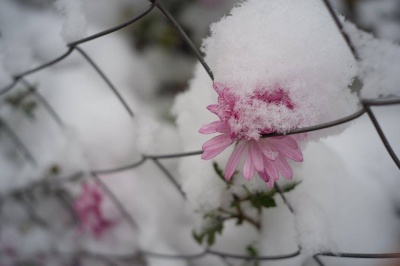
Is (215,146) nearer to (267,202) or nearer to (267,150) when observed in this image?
(267,150)

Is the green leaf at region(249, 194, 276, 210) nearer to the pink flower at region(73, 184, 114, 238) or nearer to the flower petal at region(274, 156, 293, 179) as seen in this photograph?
the flower petal at region(274, 156, 293, 179)

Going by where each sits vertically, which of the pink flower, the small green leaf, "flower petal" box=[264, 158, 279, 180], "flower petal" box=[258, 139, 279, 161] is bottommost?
"flower petal" box=[264, 158, 279, 180]

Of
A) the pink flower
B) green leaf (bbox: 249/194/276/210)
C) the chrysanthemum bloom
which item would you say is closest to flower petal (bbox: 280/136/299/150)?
the chrysanthemum bloom

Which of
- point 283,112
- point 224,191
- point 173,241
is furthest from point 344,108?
point 173,241

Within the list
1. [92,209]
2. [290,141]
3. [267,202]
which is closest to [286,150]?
[290,141]

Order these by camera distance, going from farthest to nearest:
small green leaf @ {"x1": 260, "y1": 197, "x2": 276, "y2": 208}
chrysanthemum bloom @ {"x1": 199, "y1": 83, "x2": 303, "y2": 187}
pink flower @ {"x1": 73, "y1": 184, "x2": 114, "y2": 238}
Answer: pink flower @ {"x1": 73, "y1": 184, "x2": 114, "y2": 238}
small green leaf @ {"x1": 260, "y1": 197, "x2": 276, "y2": 208}
chrysanthemum bloom @ {"x1": 199, "y1": 83, "x2": 303, "y2": 187}

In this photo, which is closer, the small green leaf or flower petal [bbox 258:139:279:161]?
flower petal [bbox 258:139:279:161]

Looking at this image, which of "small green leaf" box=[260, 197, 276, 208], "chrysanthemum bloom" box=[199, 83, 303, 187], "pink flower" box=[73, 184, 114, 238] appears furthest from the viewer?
"pink flower" box=[73, 184, 114, 238]

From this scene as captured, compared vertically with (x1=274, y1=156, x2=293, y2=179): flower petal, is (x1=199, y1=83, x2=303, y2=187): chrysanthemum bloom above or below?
above
